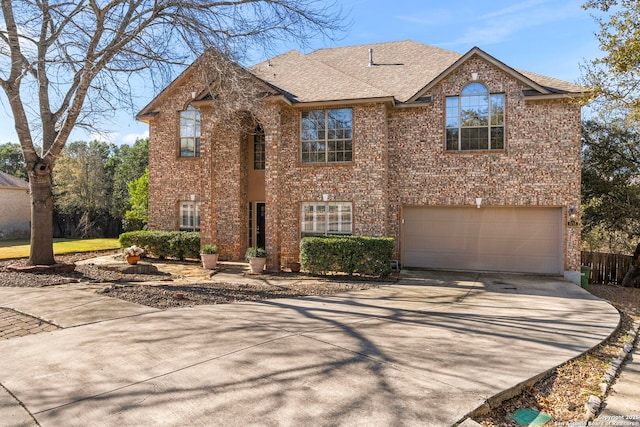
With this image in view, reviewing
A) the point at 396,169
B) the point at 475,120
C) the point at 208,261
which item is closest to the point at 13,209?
Result: the point at 208,261

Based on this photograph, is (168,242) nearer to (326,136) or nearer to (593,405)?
(326,136)

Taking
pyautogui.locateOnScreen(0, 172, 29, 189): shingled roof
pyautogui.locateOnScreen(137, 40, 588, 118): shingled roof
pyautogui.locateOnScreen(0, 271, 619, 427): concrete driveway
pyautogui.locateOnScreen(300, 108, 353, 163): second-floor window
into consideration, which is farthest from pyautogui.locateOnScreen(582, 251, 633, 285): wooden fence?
pyautogui.locateOnScreen(0, 172, 29, 189): shingled roof

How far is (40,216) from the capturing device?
11.3m

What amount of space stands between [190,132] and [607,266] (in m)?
17.1

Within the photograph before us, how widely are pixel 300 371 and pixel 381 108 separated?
10.5 meters

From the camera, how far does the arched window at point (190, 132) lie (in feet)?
53.8

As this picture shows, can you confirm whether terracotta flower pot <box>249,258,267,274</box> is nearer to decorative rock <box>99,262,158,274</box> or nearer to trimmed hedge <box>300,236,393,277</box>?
trimmed hedge <box>300,236,393,277</box>

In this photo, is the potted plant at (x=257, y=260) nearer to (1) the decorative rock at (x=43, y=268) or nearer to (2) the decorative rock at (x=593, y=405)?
(1) the decorative rock at (x=43, y=268)

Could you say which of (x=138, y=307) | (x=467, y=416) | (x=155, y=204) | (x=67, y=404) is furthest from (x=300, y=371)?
(x=155, y=204)


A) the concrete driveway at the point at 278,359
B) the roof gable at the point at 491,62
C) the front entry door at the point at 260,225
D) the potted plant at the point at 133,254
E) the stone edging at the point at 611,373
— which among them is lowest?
the stone edging at the point at 611,373

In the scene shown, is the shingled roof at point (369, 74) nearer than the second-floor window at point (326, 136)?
Yes

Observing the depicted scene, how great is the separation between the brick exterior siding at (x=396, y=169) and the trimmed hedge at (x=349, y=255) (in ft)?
5.14

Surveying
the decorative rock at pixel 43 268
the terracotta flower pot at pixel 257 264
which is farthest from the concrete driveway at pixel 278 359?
the terracotta flower pot at pixel 257 264

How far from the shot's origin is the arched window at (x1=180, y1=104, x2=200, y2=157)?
53.8 ft
